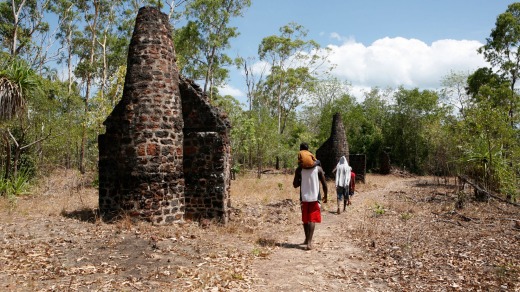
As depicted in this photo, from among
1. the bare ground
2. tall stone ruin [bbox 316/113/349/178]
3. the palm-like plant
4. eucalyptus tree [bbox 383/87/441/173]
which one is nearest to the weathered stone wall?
the bare ground

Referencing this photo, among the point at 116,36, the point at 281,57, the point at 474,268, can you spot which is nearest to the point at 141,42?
the point at 474,268

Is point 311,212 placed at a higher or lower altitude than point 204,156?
lower

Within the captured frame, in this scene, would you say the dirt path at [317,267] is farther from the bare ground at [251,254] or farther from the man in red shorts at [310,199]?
the man in red shorts at [310,199]

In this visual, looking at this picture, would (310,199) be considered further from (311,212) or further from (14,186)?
(14,186)

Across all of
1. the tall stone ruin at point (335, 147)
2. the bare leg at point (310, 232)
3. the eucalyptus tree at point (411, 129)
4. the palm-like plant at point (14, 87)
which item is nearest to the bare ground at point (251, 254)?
the bare leg at point (310, 232)

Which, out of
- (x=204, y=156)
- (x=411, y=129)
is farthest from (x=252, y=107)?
(x=204, y=156)

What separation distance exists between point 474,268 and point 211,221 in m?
5.62

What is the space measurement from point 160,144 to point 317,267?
4.53m

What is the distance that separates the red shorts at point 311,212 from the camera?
7113 mm

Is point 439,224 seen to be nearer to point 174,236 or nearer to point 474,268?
point 474,268

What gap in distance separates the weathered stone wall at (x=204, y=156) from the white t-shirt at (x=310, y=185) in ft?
8.96

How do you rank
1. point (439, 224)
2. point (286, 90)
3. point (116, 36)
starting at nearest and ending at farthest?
point (439, 224) < point (116, 36) < point (286, 90)

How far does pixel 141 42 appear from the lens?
889 cm

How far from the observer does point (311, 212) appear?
7.13 m
